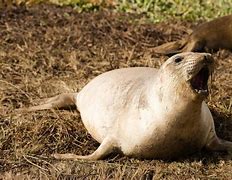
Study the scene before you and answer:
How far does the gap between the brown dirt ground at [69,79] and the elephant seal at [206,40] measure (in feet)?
0.80

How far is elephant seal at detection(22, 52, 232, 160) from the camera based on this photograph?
13.3 feet

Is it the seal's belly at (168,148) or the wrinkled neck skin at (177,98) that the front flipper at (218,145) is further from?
the wrinkled neck skin at (177,98)

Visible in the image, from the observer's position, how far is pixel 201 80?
4074mm

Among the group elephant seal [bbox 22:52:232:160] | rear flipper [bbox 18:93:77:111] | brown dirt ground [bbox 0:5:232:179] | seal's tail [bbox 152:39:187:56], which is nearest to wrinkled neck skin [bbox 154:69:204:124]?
elephant seal [bbox 22:52:232:160]

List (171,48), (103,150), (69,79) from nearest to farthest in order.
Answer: (103,150) → (69,79) → (171,48)

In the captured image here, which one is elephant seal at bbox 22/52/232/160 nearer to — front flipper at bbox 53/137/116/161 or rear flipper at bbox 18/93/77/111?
front flipper at bbox 53/137/116/161

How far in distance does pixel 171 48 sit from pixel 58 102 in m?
2.03

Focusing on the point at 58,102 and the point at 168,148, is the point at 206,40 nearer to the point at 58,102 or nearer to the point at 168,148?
the point at 58,102

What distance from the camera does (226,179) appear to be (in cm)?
426

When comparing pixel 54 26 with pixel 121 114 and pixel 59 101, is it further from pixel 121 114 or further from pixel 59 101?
pixel 121 114

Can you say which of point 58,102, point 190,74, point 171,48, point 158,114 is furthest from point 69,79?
point 190,74

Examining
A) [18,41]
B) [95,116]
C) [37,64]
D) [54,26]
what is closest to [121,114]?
[95,116]

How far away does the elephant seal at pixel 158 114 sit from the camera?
406 centimetres

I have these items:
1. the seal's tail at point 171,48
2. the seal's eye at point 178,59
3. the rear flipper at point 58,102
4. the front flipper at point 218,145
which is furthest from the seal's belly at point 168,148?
the seal's tail at point 171,48
